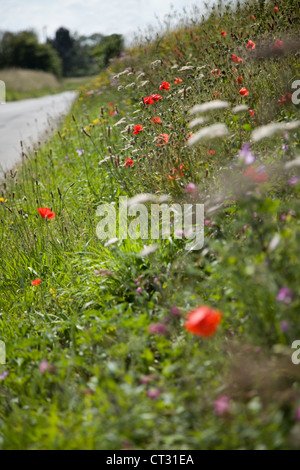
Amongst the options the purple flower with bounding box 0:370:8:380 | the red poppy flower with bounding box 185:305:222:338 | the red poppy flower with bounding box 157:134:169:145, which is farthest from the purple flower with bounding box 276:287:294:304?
the red poppy flower with bounding box 157:134:169:145

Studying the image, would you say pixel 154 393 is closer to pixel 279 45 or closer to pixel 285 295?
pixel 285 295

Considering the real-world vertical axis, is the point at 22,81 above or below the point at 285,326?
above

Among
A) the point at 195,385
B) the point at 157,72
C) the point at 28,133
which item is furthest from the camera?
the point at 28,133

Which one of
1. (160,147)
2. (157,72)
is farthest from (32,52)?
(160,147)

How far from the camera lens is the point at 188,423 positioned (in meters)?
1.52

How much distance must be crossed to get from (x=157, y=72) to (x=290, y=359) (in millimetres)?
4809

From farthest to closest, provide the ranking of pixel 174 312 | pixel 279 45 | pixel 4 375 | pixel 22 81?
pixel 22 81 < pixel 279 45 < pixel 4 375 < pixel 174 312

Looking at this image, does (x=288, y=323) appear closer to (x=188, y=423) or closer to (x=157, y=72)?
(x=188, y=423)

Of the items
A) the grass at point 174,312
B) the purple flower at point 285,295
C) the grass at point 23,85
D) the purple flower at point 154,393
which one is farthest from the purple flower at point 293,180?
the grass at point 23,85

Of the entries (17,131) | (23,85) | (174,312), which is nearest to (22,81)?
(23,85)

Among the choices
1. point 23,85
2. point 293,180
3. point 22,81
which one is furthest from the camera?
point 22,81

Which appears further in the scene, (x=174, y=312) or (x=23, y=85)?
(x=23, y=85)

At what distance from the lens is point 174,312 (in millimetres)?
1873

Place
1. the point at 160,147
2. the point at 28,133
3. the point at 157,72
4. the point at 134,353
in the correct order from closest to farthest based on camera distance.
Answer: the point at 134,353, the point at 160,147, the point at 157,72, the point at 28,133
